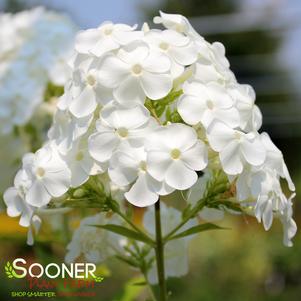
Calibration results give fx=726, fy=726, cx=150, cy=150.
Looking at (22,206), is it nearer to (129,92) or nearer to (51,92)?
(129,92)

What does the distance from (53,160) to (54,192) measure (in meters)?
0.05

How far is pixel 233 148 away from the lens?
954mm

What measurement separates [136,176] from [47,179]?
0.44 ft

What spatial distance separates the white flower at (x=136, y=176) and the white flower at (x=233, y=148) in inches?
3.3

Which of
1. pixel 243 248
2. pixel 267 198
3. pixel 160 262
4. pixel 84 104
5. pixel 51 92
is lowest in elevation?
pixel 243 248

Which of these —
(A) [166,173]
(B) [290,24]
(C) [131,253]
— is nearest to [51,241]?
(C) [131,253]

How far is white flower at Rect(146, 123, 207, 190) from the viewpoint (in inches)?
36.6

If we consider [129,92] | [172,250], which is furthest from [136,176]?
[172,250]

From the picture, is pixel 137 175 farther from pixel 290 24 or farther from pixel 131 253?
pixel 290 24

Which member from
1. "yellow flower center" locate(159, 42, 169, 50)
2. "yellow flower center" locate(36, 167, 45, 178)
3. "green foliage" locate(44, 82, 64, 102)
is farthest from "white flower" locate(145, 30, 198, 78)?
"green foliage" locate(44, 82, 64, 102)

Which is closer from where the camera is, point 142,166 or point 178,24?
point 142,166

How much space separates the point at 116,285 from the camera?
539 centimetres

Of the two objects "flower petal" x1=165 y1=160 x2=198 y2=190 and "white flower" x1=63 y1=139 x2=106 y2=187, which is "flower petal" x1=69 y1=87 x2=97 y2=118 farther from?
"flower petal" x1=165 y1=160 x2=198 y2=190

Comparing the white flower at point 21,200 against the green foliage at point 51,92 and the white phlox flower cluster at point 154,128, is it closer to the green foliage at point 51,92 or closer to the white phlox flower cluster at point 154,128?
the white phlox flower cluster at point 154,128
